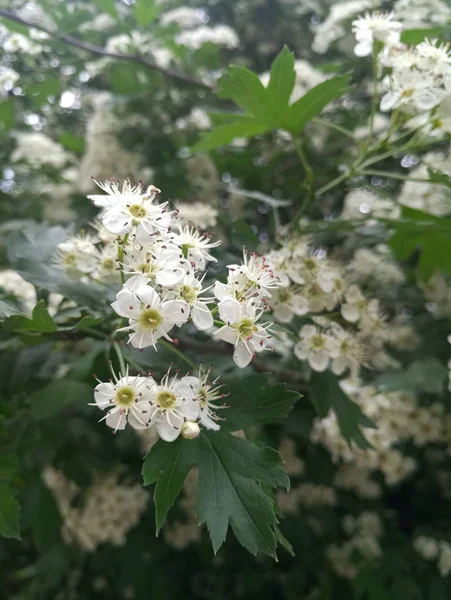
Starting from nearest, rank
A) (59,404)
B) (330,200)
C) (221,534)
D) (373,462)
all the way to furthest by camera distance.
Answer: (221,534), (59,404), (373,462), (330,200)

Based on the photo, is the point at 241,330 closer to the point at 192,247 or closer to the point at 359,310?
the point at 192,247

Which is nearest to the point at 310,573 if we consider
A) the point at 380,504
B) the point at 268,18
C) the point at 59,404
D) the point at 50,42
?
the point at 380,504

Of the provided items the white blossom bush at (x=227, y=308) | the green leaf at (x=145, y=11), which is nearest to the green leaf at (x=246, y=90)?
the white blossom bush at (x=227, y=308)

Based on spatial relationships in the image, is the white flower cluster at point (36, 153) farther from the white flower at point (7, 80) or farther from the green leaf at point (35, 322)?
the green leaf at point (35, 322)

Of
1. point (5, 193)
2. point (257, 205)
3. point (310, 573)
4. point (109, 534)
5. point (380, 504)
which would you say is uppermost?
point (257, 205)

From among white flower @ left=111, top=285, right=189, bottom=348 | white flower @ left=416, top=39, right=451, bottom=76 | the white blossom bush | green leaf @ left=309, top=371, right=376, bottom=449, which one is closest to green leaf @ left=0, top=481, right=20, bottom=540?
the white blossom bush

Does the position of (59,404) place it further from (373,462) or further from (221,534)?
(373,462)
